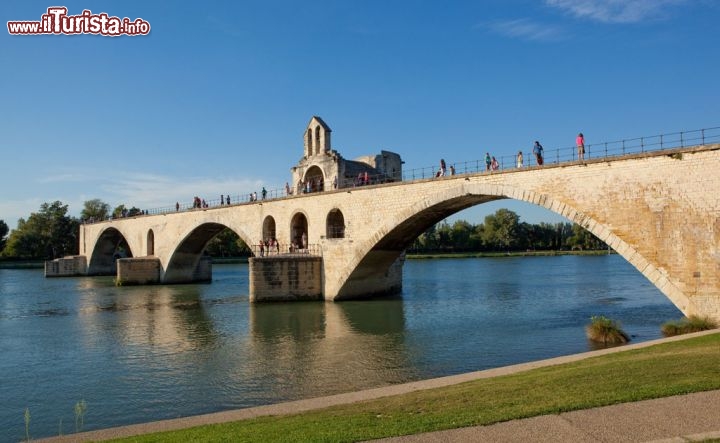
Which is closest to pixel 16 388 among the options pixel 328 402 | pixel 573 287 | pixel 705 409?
pixel 328 402

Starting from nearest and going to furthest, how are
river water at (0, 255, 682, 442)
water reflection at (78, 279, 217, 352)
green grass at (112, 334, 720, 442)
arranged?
green grass at (112, 334, 720, 442) < river water at (0, 255, 682, 442) < water reflection at (78, 279, 217, 352)

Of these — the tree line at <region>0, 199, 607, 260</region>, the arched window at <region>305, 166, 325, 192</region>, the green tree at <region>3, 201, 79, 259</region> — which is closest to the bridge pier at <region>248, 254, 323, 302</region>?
the arched window at <region>305, 166, 325, 192</region>

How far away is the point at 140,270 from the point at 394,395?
Result: 41.0 meters

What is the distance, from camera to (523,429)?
20.2 ft

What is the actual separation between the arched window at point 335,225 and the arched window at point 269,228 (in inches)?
244

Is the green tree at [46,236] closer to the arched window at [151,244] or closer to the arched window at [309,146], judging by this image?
the arched window at [151,244]

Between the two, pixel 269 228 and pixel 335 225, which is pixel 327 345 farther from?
pixel 269 228

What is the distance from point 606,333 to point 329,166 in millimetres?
22531

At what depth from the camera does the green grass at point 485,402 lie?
6730mm

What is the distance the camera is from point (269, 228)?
122 feet

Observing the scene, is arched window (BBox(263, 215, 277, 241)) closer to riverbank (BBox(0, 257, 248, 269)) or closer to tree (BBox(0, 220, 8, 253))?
riverbank (BBox(0, 257, 248, 269))

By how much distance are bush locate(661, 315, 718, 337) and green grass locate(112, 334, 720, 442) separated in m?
6.44

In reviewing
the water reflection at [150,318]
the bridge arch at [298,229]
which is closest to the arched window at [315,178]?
the bridge arch at [298,229]

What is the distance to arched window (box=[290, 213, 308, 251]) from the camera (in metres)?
34.1
